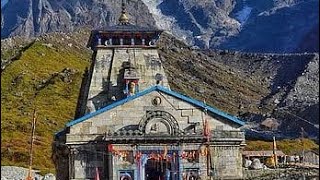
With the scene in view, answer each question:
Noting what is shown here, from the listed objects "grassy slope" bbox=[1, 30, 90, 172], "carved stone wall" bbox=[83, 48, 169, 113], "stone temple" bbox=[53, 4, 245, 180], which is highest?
"grassy slope" bbox=[1, 30, 90, 172]

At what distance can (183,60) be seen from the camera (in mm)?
187000

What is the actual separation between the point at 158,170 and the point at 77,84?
10338 centimetres

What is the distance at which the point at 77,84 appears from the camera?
454ft

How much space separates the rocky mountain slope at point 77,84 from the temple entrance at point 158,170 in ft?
151

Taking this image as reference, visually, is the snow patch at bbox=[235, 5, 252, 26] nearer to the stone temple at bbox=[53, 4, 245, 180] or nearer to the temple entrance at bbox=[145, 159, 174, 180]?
the stone temple at bbox=[53, 4, 245, 180]

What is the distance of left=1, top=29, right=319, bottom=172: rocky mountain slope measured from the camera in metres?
107

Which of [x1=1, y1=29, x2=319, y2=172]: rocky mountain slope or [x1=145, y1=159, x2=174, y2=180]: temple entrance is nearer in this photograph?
[x1=145, y1=159, x2=174, y2=180]: temple entrance

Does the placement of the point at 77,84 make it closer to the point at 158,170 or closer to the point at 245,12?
the point at 245,12

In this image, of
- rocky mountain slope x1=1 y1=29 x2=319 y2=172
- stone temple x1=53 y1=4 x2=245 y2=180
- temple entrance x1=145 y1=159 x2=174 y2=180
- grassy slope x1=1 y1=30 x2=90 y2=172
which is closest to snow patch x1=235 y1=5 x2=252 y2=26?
stone temple x1=53 y1=4 x2=245 y2=180

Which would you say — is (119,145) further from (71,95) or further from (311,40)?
(71,95)

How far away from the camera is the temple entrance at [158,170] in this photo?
3547cm

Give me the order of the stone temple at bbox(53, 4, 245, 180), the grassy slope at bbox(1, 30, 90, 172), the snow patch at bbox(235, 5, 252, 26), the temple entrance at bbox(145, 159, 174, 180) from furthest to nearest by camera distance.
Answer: the grassy slope at bbox(1, 30, 90, 172) → the snow patch at bbox(235, 5, 252, 26) → the temple entrance at bbox(145, 159, 174, 180) → the stone temple at bbox(53, 4, 245, 180)

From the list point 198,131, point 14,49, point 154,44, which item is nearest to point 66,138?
point 198,131

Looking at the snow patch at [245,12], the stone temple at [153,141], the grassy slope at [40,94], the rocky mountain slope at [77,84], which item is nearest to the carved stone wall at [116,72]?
the stone temple at [153,141]
